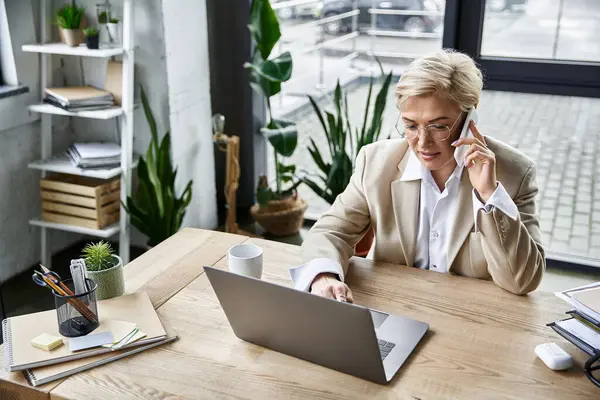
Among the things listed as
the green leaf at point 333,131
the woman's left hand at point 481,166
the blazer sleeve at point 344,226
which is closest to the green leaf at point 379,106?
the green leaf at point 333,131

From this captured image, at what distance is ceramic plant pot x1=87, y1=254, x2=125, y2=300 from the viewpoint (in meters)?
1.51

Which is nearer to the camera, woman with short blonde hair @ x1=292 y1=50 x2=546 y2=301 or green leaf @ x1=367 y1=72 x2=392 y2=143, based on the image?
woman with short blonde hair @ x1=292 y1=50 x2=546 y2=301

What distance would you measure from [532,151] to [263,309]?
2609 millimetres

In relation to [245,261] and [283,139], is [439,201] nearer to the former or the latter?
[245,261]

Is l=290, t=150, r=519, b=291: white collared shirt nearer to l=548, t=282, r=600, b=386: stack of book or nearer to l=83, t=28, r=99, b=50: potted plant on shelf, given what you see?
l=548, t=282, r=600, b=386: stack of book

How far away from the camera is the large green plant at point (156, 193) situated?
10.0 feet

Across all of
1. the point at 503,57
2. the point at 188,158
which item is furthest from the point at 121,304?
the point at 503,57

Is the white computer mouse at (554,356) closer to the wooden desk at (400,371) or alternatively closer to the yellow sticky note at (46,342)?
the wooden desk at (400,371)

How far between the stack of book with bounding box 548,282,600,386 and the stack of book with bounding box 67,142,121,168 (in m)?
2.30

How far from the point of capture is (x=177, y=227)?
3.25 m

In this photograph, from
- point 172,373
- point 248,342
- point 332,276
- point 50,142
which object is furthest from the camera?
point 50,142

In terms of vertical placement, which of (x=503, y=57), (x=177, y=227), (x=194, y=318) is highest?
(x=503, y=57)

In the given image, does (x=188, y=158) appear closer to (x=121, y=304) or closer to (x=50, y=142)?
(x=50, y=142)

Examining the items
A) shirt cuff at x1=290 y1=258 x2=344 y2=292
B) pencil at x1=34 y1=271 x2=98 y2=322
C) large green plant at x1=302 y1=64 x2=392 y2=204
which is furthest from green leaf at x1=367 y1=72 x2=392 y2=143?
pencil at x1=34 y1=271 x2=98 y2=322
